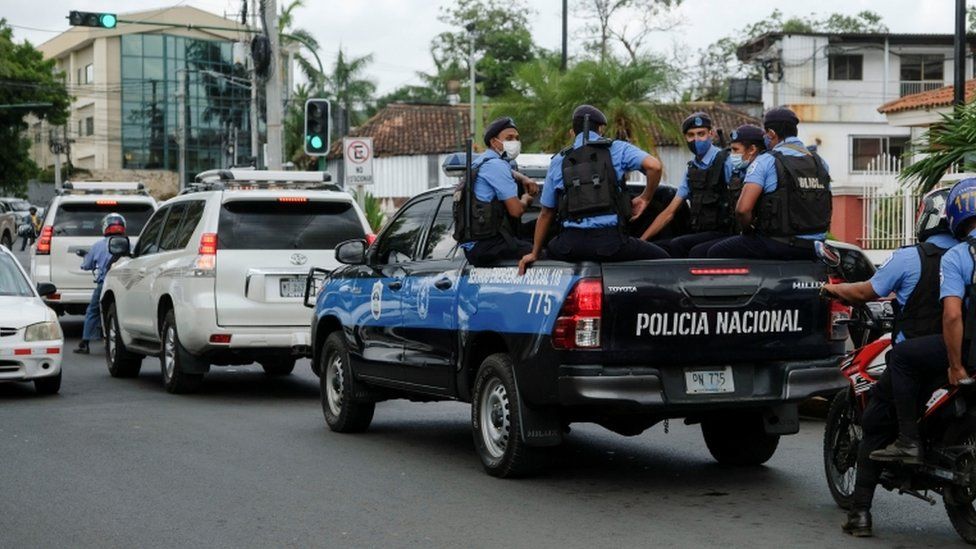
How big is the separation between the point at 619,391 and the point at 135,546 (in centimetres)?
267

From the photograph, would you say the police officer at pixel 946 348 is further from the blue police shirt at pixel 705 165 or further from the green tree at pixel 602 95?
the green tree at pixel 602 95

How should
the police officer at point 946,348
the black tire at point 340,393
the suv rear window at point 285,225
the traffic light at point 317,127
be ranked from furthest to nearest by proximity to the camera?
the traffic light at point 317,127
the suv rear window at point 285,225
the black tire at point 340,393
the police officer at point 946,348

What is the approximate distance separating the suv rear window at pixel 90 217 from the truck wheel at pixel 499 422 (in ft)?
42.6

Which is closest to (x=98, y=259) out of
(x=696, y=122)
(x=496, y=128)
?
(x=496, y=128)

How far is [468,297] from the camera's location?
9383mm

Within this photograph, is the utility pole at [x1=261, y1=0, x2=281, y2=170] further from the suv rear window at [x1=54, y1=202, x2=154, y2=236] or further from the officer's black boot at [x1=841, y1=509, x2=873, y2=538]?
the officer's black boot at [x1=841, y1=509, x2=873, y2=538]

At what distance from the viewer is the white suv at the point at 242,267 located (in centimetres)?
1341

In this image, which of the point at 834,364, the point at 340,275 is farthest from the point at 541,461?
the point at 340,275

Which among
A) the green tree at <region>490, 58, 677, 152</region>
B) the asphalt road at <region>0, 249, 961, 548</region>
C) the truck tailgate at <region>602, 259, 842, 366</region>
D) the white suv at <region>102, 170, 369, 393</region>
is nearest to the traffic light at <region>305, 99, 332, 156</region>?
the white suv at <region>102, 170, 369, 393</region>

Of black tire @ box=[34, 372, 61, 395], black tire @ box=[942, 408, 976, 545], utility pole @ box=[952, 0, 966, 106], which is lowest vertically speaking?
black tire @ box=[34, 372, 61, 395]

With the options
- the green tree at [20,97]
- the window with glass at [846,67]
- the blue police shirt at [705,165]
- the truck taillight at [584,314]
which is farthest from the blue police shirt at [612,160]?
the green tree at [20,97]

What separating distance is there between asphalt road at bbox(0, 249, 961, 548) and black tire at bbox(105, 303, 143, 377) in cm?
292

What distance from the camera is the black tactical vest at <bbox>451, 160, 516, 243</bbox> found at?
936cm

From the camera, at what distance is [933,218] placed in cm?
720
